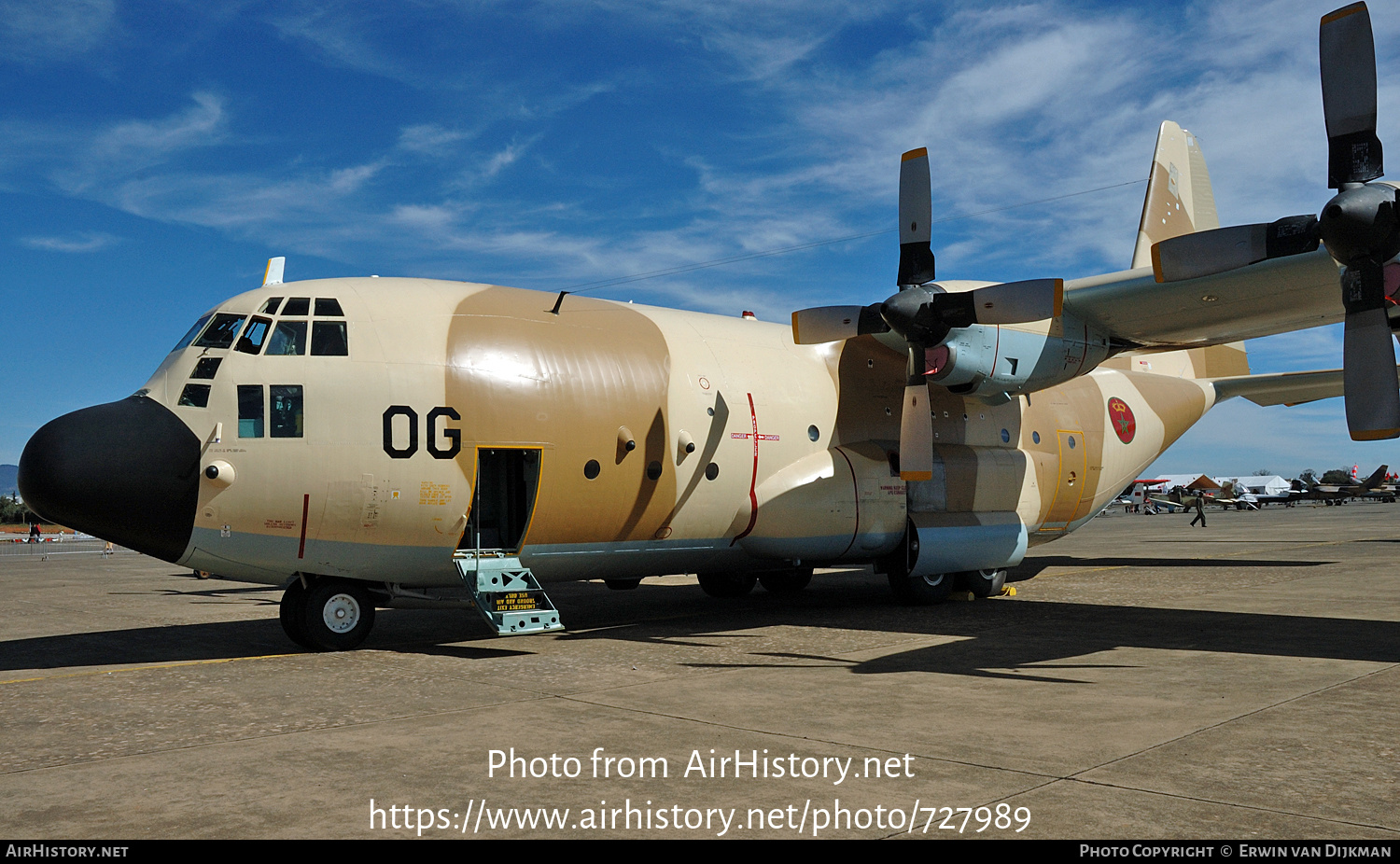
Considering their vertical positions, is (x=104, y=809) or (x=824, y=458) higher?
(x=824, y=458)

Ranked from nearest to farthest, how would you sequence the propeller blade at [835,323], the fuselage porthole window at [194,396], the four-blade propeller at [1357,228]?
the four-blade propeller at [1357,228], the fuselage porthole window at [194,396], the propeller blade at [835,323]

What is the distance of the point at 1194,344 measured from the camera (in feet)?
50.5

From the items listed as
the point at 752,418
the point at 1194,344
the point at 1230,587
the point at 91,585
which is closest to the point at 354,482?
the point at 752,418

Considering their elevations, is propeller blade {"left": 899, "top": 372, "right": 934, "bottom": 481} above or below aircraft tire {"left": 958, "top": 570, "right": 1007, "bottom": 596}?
above

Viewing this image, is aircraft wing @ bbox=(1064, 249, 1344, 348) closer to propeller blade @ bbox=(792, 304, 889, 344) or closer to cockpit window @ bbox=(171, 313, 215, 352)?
propeller blade @ bbox=(792, 304, 889, 344)

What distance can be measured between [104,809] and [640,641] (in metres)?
6.85

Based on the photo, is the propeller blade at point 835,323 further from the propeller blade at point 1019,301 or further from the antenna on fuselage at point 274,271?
the antenna on fuselage at point 274,271

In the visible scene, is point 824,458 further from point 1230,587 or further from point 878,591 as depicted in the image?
point 1230,587

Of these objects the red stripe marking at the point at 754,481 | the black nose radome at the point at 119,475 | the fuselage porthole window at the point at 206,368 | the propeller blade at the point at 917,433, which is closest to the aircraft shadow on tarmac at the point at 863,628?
the red stripe marking at the point at 754,481

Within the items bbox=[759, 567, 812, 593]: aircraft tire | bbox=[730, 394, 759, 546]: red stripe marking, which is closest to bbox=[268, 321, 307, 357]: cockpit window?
bbox=[730, 394, 759, 546]: red stripe marking

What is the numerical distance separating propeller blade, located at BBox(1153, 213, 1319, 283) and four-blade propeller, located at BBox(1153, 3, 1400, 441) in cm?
1

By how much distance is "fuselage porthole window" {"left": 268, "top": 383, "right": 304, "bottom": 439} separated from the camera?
1010cm

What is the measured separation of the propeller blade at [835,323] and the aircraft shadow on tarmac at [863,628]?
4.02 meters

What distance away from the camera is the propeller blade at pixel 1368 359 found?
9.72 metres
